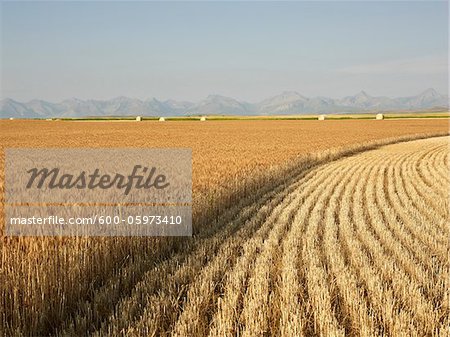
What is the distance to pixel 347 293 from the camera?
480 cm

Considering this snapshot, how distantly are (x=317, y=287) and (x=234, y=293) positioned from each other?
3.24ft

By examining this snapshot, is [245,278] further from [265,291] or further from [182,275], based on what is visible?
[182,275]

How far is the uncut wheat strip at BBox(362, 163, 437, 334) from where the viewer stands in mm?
4363

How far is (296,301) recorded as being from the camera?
4.62 meters

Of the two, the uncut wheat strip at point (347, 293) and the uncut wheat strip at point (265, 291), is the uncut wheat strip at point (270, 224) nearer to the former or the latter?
the uncut wheat strip at point (265, 291)

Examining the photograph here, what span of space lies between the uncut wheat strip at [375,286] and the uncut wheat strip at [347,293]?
13cm

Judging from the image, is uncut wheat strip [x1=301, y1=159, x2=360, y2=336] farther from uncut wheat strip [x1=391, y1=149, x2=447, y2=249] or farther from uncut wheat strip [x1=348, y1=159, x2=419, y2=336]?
uncut wheat strip [x1=391, y1=149, x2=447, y2=249]

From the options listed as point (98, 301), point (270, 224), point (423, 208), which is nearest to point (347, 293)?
point (98, 301)

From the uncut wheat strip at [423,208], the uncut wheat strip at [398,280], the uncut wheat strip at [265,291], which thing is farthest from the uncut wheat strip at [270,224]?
the uncut wheat strip at [423,208]

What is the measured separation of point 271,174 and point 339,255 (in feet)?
25.1

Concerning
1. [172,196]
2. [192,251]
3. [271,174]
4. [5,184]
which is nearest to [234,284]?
[192,251]

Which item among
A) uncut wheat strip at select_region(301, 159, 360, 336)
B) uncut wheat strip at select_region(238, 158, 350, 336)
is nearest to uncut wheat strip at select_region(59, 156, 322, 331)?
uncut wheat strip at select_region(238, 158, 350, 336)

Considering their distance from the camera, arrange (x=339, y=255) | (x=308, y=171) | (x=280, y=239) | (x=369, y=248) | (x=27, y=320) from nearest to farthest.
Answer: (x=27, y=320)
(x=339, y=255)
(x=369, y=248)
(x=280, y=239)
(x=308, y=171)

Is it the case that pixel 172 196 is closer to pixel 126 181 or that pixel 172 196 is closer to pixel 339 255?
pixel 126 181
